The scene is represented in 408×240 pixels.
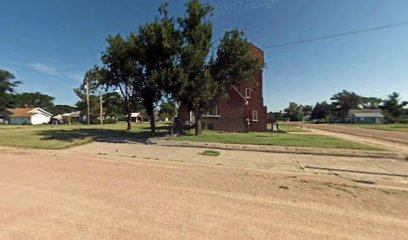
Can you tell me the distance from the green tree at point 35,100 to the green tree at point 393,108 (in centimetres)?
12484

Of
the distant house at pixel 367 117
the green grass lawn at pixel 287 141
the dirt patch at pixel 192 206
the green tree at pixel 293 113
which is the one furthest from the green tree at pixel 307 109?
the dirt patch at pixel 192 206

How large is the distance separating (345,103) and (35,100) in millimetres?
131488

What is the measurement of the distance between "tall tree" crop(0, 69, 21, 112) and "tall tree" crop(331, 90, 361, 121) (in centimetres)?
12059

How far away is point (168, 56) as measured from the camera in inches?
702

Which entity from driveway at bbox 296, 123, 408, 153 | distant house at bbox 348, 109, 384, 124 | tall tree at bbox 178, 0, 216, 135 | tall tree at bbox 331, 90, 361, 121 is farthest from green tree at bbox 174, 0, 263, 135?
tall tree at bbox 331, 90, 361, 121

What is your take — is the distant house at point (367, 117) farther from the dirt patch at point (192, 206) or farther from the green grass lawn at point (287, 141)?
the dirt patch at point (192, 206)

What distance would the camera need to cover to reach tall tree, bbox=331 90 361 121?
347 ft

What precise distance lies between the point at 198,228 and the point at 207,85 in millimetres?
14508

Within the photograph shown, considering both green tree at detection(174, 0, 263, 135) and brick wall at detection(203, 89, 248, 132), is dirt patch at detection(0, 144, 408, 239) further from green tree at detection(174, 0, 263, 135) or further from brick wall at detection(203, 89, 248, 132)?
brick wall at detection(203, 89, 248, 132)

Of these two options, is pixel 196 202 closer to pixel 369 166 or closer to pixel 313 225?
pixel 313 225

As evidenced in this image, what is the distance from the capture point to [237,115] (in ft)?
87.7

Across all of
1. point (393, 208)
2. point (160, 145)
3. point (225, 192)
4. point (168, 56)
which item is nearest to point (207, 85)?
point (168, 56)

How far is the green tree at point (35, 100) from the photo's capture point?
99344 mm

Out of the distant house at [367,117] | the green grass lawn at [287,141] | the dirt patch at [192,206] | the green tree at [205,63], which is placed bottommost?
the dirt patch at [192,206]
